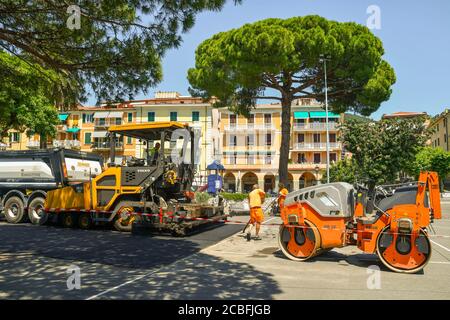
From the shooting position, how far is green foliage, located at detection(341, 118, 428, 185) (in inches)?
1063

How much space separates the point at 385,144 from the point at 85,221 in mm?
20980

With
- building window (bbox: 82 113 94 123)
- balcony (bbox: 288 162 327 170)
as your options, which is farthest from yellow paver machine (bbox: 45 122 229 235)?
building window (bbox: 82 113 94 123)

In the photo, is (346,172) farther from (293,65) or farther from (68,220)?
(68,220)

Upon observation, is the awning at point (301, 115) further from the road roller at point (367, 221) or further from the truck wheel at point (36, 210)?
the road roller at point (367, 221)

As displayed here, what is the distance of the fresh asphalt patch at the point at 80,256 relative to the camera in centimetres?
607

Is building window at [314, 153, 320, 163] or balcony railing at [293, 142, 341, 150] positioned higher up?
balcony railing at [293, 142, 341, 150]

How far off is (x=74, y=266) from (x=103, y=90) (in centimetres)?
373

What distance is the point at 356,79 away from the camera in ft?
68.6

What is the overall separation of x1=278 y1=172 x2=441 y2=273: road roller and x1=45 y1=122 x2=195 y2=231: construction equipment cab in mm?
4617

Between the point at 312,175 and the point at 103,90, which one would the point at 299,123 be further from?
the point at 103,90

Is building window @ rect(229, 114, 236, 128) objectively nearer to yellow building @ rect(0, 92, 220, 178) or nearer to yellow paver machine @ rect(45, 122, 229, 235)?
yellow building @ rect(0, 92, 220, 178)

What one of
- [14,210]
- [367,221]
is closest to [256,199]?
[367,221]

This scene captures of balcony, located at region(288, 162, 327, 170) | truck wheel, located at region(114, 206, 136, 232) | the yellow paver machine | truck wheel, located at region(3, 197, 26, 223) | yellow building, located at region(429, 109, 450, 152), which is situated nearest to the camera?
the yellow paver machine

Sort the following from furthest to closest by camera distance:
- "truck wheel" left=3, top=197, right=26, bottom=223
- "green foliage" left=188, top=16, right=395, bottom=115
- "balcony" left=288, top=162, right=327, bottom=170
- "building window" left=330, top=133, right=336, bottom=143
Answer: "building window" left=330, top=133, right=336, bottom=143 < "balcony" left=288, top=162, right=327, bottom=170 < "green foliage" left=188, top=16, right=395, bottom=115 < "truck wheel" left=3, top=197, right=26, bottom=223
